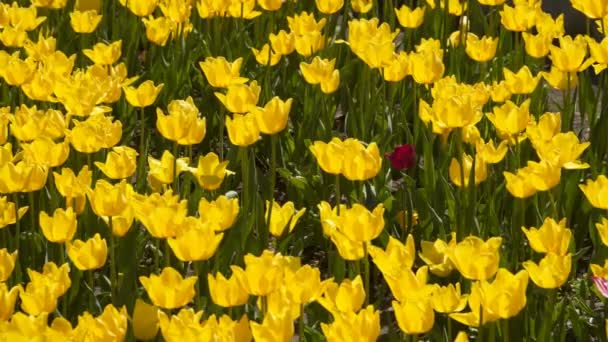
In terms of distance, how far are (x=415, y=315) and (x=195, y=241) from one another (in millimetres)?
471

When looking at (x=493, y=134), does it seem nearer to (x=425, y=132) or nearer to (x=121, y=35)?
(x=425, y=132)

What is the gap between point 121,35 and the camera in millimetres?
4590

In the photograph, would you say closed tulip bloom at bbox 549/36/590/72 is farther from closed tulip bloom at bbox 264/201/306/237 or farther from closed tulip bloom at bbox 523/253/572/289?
closed tulip bloom at bbox 523/253/572/289

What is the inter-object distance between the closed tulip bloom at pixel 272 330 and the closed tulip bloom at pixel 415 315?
197mm

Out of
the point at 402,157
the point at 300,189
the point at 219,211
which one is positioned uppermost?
the point at 219,211

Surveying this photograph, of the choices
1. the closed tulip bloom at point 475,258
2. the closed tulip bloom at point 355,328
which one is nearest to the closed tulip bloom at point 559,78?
the closed tulip bloom at point 475,258

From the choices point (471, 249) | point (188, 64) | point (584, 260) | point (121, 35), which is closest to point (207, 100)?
point (188, 64)

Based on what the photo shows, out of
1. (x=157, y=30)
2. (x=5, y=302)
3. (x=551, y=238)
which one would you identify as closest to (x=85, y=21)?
(x=157, y=30)

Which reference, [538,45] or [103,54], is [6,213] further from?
Result: [538,45]

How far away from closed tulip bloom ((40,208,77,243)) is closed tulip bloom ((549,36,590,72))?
4.54 feet

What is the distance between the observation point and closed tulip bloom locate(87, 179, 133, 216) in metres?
2.74

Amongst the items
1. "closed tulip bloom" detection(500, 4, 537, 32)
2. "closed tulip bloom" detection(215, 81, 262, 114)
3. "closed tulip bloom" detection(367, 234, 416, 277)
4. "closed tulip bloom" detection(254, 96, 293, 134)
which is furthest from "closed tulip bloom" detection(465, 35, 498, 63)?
"closed tulip bloom" detection(367, 234, 416, 277)

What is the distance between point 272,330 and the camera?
85.0 inches

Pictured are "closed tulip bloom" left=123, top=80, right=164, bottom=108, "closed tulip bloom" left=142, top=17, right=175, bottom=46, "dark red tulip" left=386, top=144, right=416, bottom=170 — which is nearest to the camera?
"dark red tulip" left=386, top=144, right=416, bottom=170
